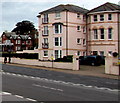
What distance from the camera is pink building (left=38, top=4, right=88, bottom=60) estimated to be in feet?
151

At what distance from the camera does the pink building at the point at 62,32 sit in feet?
151

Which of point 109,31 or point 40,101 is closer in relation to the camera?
point 40,101

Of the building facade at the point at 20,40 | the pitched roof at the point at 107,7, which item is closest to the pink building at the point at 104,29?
the pitched roof at the point at 107,7

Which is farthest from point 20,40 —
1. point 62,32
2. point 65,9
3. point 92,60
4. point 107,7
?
point 92,60

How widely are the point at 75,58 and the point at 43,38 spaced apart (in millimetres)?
18889

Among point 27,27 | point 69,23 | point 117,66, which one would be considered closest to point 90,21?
point 69,23

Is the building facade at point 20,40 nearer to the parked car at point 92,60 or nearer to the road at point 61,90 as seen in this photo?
the parked car at point 92,60

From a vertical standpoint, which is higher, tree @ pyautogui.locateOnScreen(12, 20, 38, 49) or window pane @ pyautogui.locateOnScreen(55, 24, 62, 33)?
tree @ pyautogui.locateOnScreen(12, 20, 38, 49)

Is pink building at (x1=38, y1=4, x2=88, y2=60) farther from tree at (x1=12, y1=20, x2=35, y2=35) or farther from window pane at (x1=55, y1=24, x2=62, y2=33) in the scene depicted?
tree at (x1=12, y1=20, x2=35, y2=35)

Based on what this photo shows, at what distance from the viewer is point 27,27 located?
111000mm

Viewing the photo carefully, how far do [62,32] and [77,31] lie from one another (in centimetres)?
Answer: 320

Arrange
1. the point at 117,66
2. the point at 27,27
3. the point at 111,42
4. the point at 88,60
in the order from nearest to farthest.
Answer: the point at 117,66
the point at 88,60
the point at 111,42
the point at 27,27

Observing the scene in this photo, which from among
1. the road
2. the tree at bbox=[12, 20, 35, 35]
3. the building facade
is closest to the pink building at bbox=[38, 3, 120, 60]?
the road

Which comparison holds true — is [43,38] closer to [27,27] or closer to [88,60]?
[88,60]
